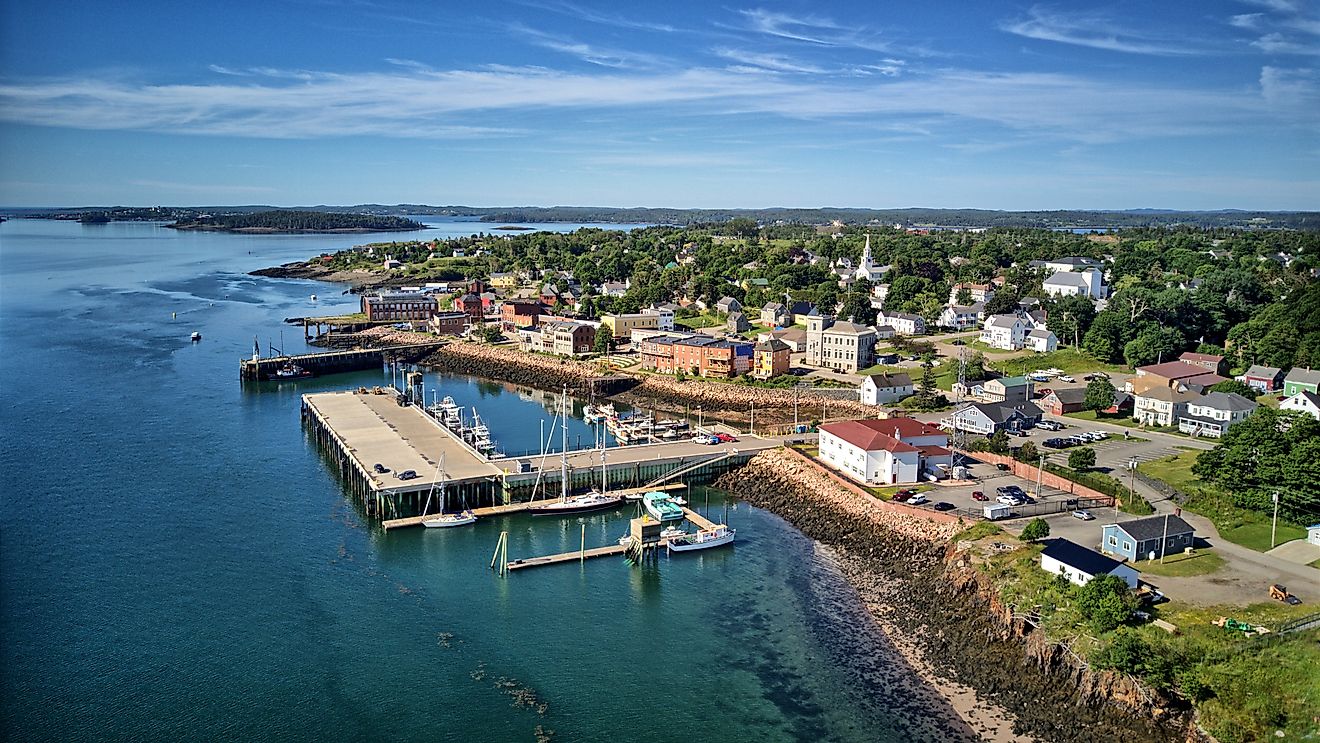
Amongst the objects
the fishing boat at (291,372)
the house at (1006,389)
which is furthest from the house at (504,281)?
the house at (1006,389)

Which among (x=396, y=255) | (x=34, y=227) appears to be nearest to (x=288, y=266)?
(x=396, y=255)

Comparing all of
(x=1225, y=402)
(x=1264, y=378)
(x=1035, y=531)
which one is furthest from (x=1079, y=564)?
(x=1264, y=378)

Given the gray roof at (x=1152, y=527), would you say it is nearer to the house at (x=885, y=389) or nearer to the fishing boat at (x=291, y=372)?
the house at (x=885, y=389)

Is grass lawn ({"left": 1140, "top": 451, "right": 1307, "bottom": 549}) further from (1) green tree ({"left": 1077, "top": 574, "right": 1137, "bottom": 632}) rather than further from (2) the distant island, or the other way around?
(2) the distant island

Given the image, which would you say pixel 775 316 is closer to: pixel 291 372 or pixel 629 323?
pixel 629 323

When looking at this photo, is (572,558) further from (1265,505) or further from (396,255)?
(396,255)

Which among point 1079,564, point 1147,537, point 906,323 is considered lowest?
point 1079,564

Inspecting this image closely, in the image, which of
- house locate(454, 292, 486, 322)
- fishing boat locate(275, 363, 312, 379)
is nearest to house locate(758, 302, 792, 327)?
house locate(454, 292, 486, 322)
